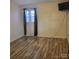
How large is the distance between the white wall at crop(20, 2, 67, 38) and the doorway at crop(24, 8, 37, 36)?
0.27m

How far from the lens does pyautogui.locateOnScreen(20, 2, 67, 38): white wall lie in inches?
287

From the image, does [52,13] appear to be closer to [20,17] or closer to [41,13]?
[41,13]

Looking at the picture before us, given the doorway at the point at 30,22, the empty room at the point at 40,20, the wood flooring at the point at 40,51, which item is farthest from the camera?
the doorway at the point at 30,22

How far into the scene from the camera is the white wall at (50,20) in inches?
287

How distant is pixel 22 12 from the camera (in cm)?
789

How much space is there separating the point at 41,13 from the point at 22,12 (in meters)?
1.34

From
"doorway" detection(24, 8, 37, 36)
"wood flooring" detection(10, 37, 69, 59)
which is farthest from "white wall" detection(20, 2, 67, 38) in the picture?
"wood flooring" detection(10, 37, 69, 59)

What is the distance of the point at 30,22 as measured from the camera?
25.8 feet

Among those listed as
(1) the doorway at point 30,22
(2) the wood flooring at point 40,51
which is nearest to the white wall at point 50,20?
(1) the doorway at point 30,22

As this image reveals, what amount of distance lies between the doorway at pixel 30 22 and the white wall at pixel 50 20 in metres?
0.27

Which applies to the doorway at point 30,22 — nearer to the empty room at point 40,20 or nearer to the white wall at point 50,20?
the empty room at point 40,20
